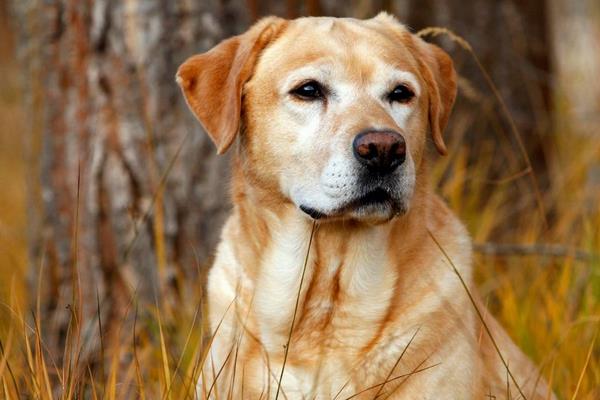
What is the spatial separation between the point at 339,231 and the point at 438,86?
0.71 metres

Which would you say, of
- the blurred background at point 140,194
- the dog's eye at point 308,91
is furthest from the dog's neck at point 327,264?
the blurred background at point 140,194

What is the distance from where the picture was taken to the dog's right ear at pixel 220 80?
3311 mm

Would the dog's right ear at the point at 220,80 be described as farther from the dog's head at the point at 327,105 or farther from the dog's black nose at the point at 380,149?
the dog's black nose at the point at 380,149

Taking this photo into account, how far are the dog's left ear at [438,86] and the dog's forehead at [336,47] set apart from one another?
2.7 inches

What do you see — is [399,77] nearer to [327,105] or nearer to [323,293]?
[327,105]

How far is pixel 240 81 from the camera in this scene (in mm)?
3389

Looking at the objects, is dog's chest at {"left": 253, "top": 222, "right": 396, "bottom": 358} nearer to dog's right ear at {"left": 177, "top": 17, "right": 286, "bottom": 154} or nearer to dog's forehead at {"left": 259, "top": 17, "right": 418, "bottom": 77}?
dog's right ear at {"left": 177, "top": 17, "right": 286, "bottom": 154}

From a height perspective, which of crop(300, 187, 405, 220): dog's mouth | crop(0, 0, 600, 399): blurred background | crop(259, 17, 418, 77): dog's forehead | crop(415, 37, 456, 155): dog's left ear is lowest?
crop(0, 0, 600, 399): blurred background

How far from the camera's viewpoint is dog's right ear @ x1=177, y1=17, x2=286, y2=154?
10.9 ft

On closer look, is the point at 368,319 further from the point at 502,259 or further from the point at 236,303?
the point at 502,259

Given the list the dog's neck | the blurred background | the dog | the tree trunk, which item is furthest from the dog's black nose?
the tree trunk

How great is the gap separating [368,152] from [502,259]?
224 centimetres

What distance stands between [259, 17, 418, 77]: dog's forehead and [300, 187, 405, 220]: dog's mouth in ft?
1.76

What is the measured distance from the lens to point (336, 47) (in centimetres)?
333
